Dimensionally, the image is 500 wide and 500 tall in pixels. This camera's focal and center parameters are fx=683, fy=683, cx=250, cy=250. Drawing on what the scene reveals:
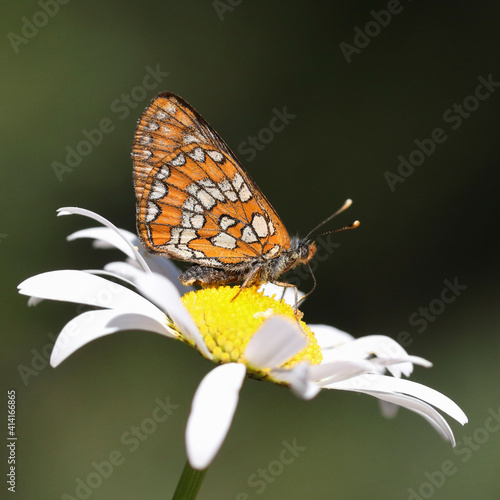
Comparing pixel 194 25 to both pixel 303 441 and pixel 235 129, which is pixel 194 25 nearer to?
pixel 235 129

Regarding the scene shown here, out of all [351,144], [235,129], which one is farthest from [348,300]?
[235,129]

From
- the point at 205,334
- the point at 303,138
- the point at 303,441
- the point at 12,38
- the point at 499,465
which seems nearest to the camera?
the point at 205,334

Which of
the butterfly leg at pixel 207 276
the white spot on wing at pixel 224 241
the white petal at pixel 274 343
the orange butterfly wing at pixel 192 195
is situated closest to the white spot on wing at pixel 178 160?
the orange butterfly wing at pixel 192 195

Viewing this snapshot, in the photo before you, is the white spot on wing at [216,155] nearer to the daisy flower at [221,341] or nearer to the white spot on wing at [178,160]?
the white spot on wing at [178,160]

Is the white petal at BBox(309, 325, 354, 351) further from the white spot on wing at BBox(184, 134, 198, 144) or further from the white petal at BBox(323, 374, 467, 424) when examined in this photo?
the white spot on wing at BBox(184, 134, 198, 144)

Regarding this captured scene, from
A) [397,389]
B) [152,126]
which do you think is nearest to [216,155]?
[152,126]
